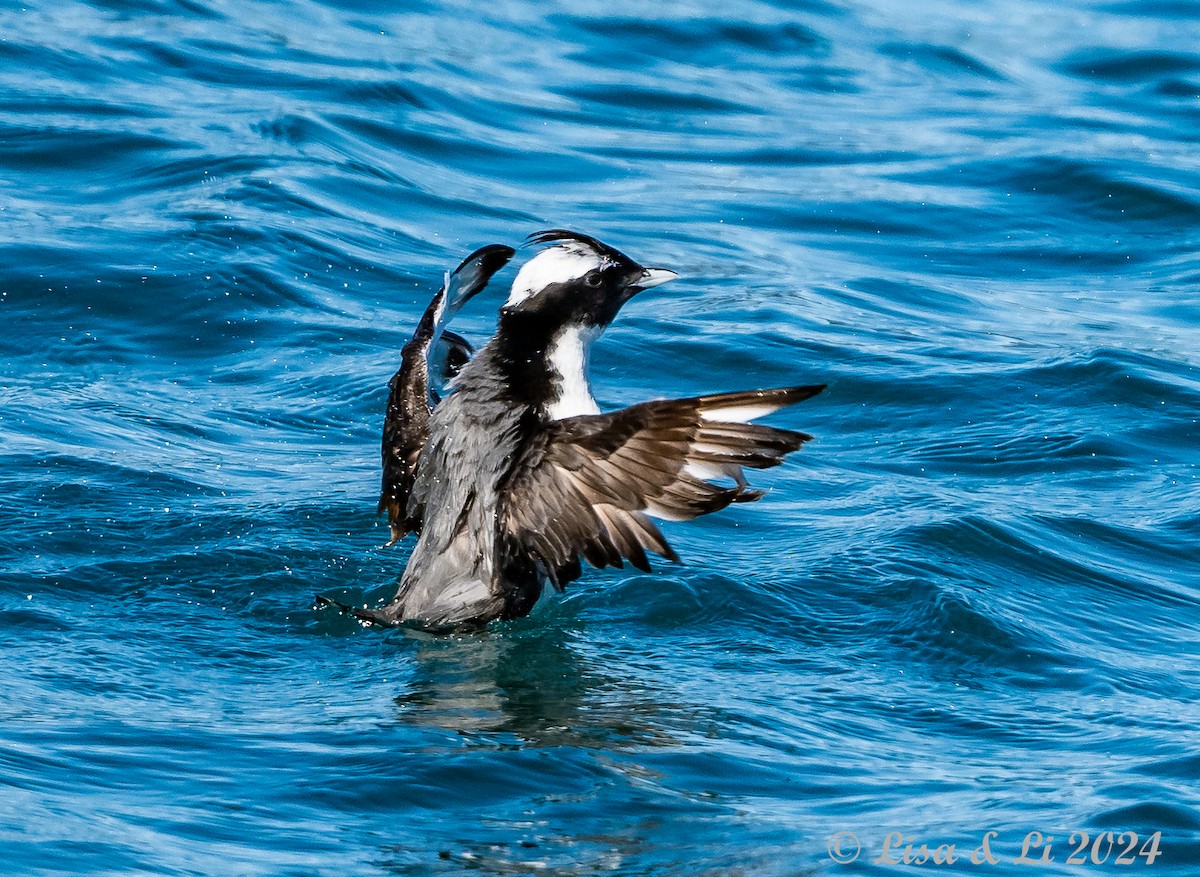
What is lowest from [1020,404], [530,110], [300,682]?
[300,682]

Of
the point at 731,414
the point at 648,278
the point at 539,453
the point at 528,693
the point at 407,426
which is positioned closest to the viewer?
the point at 731,414

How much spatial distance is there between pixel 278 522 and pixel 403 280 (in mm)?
3654

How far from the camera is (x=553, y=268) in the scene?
6.10 metres

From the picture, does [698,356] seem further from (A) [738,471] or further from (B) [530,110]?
(B) [530,110]

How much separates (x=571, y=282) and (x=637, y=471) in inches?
41.8

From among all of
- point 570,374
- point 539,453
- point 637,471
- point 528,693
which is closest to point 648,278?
point 570,374

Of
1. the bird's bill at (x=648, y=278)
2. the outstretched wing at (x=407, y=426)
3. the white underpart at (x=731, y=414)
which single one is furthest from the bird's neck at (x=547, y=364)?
the white underpart at (x=731, y=414)

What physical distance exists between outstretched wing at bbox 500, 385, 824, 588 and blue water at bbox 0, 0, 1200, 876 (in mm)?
543

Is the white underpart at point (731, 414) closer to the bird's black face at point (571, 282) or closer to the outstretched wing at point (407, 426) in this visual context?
the bird's black face at point (571, 282)

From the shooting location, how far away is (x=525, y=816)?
4.64 meters

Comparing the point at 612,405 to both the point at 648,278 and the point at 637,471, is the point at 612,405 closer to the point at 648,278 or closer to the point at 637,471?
the point at 648,278

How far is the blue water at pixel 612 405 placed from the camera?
4.75 metres

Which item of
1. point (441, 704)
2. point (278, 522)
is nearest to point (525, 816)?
point (441, 704)

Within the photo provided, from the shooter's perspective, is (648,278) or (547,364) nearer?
(547,364)
